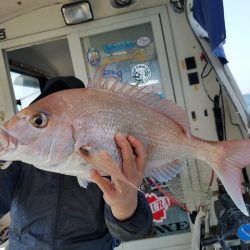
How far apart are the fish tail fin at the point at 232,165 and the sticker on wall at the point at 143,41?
2671 mm

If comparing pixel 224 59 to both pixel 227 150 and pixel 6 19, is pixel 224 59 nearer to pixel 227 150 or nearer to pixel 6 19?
pixel 227 150

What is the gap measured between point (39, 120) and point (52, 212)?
1.94 feet

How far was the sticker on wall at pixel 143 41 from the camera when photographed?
3461 mm

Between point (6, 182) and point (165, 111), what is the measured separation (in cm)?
71

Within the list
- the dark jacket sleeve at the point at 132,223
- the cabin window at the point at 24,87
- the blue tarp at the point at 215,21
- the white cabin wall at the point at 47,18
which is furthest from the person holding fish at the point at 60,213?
the cabin window at the point at 24,87

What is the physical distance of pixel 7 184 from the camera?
1331mm


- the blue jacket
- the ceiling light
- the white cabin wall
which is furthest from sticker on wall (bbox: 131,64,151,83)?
the blue jacket

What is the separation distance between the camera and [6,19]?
11.9 feet

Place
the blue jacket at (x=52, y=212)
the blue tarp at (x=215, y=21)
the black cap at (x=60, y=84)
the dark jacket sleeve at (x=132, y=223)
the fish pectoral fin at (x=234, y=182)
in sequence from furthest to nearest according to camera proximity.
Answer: the blue tarp at (x=215, y=21) → the black cap at (x=60, y=84) → the blue jacket at (x=52, y=212) → the dark jacket sleeve at (x=132, y=223) → the fish pectoral fin at (x=234, y=182)

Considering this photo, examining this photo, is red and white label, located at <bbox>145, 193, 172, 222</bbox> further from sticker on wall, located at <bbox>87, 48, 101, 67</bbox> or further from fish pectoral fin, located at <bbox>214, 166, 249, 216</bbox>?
fish pectoral fin, located at <bbox>214, 166, 249, 216</bbox>

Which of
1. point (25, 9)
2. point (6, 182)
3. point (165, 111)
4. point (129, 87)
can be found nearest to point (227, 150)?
point (165, 111)

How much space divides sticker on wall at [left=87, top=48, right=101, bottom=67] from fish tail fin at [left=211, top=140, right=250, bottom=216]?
8.98 ft

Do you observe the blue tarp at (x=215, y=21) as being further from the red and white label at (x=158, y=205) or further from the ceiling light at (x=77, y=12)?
the red and white label at (x=158, y=205)

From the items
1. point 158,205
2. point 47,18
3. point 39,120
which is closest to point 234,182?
point 39,120
